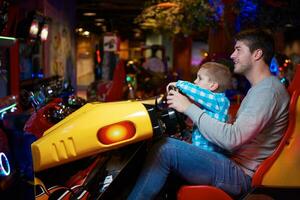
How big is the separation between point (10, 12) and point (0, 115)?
14.2 feet

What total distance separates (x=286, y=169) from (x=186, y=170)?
47cm

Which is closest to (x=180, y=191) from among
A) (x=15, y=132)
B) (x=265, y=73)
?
(x=265, y=73)

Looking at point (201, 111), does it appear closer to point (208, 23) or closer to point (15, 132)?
point (15, 132)

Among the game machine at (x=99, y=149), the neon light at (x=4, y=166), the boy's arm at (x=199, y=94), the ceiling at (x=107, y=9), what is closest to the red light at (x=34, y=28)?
the neon light at (x=4, y=166)

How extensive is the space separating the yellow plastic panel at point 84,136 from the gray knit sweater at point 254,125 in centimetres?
30

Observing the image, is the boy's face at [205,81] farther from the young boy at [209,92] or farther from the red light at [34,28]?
the red light at [34,28]

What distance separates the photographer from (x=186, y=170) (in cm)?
231

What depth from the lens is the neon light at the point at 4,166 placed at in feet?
7.49

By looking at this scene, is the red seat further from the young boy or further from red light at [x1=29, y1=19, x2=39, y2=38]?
red light at [x1=29, y1=19, x2=39, y2=38]

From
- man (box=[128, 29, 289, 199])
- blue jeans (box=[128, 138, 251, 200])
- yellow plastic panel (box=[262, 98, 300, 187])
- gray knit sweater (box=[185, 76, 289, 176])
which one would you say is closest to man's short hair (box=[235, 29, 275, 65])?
man (box=[128, 29, 289, 199])

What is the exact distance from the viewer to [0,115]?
2.82 metres

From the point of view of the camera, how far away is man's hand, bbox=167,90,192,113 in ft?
7.60

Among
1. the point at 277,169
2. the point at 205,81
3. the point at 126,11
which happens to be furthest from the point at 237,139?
the point at 126,11

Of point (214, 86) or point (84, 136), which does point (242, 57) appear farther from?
point (84, 136)
